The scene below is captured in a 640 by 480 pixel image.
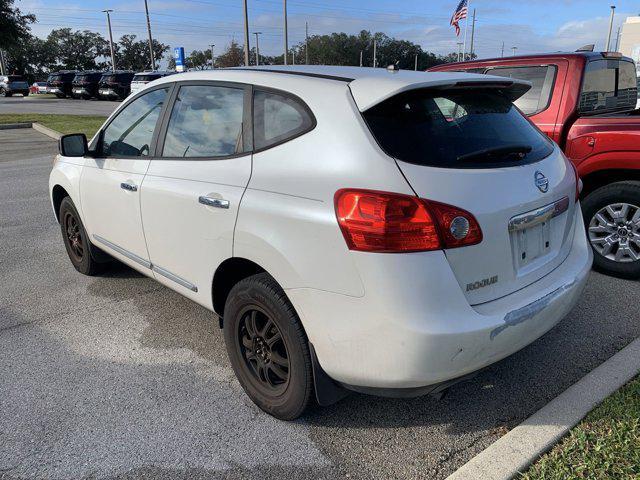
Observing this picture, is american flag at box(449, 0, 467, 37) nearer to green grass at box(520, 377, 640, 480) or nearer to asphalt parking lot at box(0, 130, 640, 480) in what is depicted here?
asphalt parking lot at box(0, 130, 640, 480)

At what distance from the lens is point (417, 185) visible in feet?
7.29

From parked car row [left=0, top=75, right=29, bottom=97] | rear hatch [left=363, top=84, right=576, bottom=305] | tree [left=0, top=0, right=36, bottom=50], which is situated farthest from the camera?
parked car row [left=0, top=75, right=29, bottom=97]

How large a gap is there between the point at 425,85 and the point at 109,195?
2.46m

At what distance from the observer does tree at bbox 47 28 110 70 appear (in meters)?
93.8

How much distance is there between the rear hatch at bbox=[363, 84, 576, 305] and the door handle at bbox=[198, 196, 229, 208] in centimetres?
87

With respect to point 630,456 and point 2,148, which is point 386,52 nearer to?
point 2,148

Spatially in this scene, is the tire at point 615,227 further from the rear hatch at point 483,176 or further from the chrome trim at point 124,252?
the chrome trim at point 124,252

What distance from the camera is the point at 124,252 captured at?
3896 mm

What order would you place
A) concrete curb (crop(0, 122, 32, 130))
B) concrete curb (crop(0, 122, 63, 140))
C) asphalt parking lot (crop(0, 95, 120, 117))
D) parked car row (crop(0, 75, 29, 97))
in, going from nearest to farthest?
concrete curb (crop(0, 122, 63, 140)), concrete curb (crop(0, 122, 32, 130)), asphalt parking lot (crop(0, 95, 120, 117)), parked car row (crop(0, 75, 29, 97))

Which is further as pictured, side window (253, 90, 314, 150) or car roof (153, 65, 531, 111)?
side window (253, 90, 314, 150)

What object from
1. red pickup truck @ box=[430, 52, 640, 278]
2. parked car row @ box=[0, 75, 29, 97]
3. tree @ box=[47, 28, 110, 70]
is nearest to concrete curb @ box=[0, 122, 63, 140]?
red pickup truck @ box=[430, 52, 640, 278]

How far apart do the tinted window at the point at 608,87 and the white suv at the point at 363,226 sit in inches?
87.9

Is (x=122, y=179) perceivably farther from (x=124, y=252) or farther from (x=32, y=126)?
(x=32, y=126)

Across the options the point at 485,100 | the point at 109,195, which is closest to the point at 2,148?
the point at 109,195
